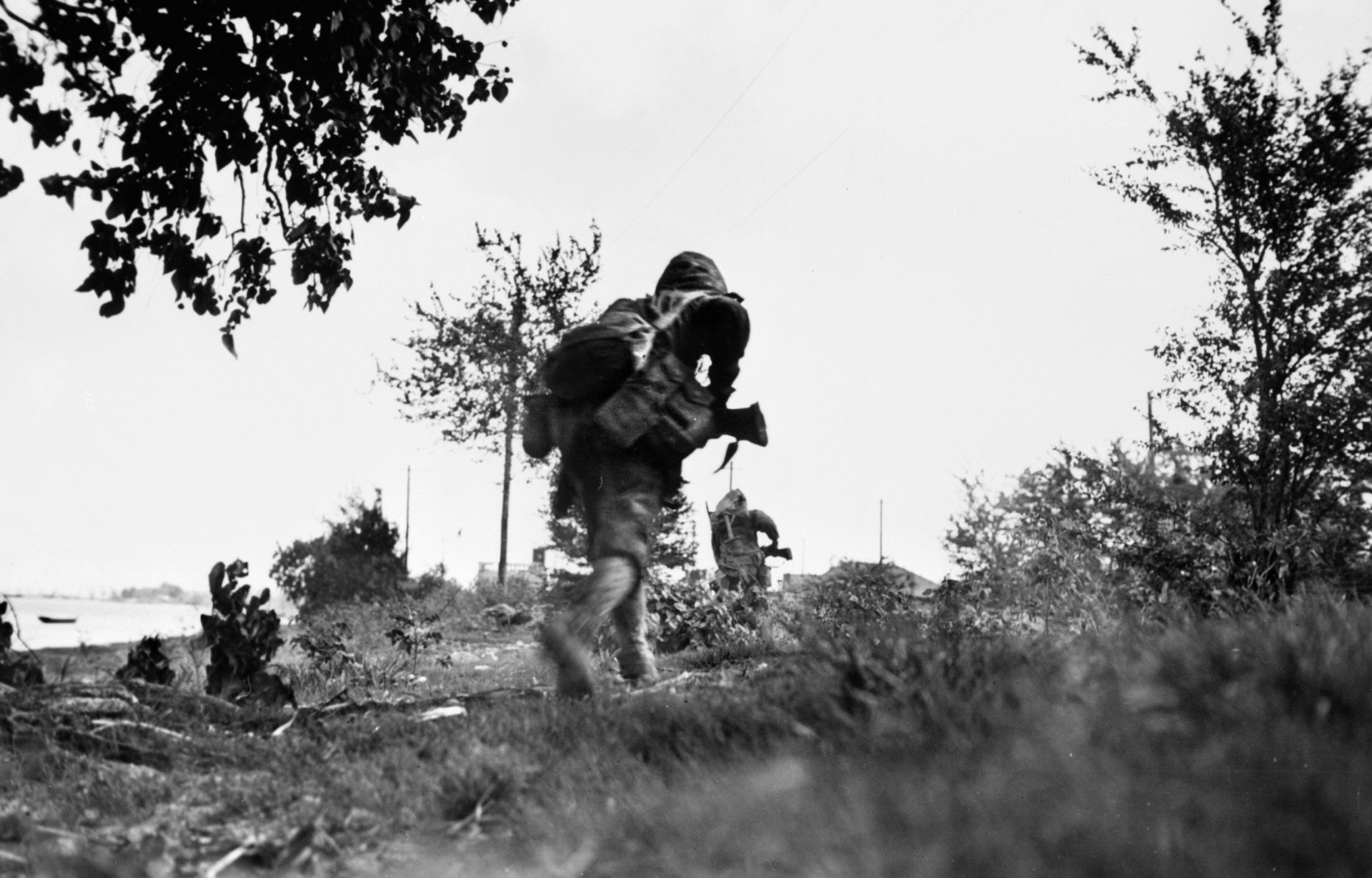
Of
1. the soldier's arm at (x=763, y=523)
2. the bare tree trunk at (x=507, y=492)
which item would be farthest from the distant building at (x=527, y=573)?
the soldier's arm at (x=763, y=523)

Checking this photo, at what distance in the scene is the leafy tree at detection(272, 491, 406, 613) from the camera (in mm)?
23219

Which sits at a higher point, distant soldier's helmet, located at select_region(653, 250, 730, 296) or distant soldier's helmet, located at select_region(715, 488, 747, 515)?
distant soldier's helmet, located at select_region(653, 250, 730, 296)

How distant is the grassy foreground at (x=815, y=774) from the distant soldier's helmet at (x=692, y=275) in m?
2.81

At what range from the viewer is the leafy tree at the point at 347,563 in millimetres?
23219

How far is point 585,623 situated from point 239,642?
1.89 m

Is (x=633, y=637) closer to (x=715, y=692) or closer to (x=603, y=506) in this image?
(x=603, y=506)

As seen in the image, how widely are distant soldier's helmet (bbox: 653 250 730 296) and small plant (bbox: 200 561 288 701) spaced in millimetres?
2767

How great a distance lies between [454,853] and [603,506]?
271cm

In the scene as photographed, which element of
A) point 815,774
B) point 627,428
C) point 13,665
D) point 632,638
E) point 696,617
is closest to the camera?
point 815,774

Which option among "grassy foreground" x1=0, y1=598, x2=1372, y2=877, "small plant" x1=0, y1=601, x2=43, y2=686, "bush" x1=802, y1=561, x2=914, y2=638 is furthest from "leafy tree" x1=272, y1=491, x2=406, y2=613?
"grassy foreground" x1=0, y1=598, x2=1372, y2=877

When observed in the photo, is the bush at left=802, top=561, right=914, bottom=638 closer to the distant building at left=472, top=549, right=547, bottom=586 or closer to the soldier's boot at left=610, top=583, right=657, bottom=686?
the soldier's boot at left=610, top=583, right=657, bottom=686

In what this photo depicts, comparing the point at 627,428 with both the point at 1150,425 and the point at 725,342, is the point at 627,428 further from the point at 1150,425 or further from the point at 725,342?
the point at 1150,425

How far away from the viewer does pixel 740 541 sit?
15109mm

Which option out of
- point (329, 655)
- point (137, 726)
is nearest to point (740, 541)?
point (329, 655)
